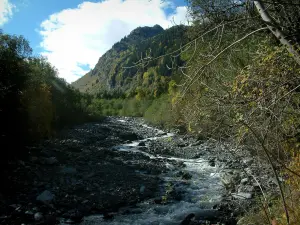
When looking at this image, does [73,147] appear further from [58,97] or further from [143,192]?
[58,97]

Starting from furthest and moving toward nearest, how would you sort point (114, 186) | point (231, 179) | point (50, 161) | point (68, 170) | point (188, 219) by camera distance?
1. point (50, 161)
2. point (68, 170)
3. point (114, 186)
4. point (231, 179)
5. point (188, 219)

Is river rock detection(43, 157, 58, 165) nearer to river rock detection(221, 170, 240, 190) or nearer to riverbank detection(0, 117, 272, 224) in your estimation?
riverbank detection(0, 117, 272, 224)

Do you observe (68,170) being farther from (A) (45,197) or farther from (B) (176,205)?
(B) (176,205)

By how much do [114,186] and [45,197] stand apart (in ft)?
8.45

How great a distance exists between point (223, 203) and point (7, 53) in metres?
13.6

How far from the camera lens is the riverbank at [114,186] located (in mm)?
7633

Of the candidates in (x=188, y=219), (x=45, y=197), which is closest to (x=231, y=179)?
Result: (x=188, y=219)

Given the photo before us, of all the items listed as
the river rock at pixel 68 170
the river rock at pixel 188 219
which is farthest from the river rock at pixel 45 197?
the river rock at pixel 188 219

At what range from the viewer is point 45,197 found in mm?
8578

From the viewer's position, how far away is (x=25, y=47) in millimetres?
19109

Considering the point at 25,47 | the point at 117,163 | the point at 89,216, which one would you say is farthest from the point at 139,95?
the point at 89,216

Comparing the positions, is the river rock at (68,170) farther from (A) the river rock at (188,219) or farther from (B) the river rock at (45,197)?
(A) the river rock at (188,219)

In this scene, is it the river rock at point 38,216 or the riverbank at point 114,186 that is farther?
the riverbank at point 114,186

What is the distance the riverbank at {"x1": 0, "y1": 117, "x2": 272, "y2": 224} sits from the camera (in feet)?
25.0
